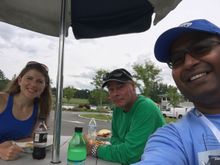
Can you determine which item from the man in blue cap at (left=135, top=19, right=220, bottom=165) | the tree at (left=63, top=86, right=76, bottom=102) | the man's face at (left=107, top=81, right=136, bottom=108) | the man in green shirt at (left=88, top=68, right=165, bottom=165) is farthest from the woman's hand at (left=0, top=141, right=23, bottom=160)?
the tree at (left=63, top=86, right=76, bottom=102)

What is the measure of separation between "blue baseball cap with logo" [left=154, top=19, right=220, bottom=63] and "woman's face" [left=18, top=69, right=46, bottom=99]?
5.39ft

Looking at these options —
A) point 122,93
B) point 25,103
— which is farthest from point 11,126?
point 122,93

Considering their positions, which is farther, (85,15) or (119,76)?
(85,15)

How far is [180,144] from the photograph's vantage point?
1469 millimetres

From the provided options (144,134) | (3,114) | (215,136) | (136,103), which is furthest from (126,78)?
(215,136)

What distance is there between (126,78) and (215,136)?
1.55m

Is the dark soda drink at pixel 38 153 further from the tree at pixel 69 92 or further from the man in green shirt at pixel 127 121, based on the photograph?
the tree at pixel 69 92

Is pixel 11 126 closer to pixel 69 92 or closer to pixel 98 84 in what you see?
pixel 98 84

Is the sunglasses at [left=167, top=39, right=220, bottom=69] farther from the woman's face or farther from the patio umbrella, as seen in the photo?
the woman's face

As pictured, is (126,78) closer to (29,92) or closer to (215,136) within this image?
(29,92)

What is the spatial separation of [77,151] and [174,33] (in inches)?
45.8

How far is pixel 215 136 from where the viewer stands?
1.48 metres

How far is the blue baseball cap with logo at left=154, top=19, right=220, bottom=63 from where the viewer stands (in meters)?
1.59

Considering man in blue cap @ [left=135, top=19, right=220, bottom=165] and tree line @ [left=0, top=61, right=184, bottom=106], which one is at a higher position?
tree line @ [left=0, top=61, right=184, bottom=106]
